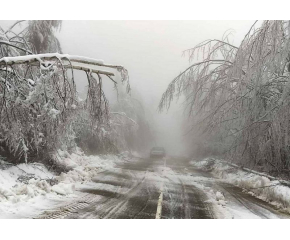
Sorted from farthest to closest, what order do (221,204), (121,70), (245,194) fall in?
(245,194) < (221,204) < (121,70)

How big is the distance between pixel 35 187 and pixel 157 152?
283 cm

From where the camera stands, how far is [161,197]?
15.4 ft

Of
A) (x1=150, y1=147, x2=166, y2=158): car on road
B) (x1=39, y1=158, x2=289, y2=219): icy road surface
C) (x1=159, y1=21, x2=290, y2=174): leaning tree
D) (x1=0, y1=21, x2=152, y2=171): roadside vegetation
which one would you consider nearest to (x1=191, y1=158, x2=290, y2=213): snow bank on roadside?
(x1=39, y1=158, x2=289, y2=219): icy road surface

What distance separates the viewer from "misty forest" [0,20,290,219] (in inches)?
145

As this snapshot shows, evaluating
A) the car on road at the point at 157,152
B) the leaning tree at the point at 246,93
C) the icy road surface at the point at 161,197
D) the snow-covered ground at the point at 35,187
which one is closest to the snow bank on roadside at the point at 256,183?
the icy road surface at the point at 161,197

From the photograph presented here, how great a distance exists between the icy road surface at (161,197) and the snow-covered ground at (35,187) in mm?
231

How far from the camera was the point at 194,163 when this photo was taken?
8.48 meters

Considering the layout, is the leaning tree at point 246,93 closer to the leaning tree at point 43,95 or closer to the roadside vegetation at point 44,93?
the roadside vegetation at point 44,93

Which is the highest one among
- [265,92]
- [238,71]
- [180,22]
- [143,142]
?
[180,22]

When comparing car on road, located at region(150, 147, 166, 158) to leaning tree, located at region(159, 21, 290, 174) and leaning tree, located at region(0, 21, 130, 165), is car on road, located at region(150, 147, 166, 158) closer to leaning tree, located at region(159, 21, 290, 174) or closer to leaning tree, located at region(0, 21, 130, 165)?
leaning tree, located at region(159, 21, 290, 174)

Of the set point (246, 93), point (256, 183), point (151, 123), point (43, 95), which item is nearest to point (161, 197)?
point (151, 123)

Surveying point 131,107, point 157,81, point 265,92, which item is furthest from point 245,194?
point 131,107

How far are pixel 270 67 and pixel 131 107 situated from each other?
393 centimetres
